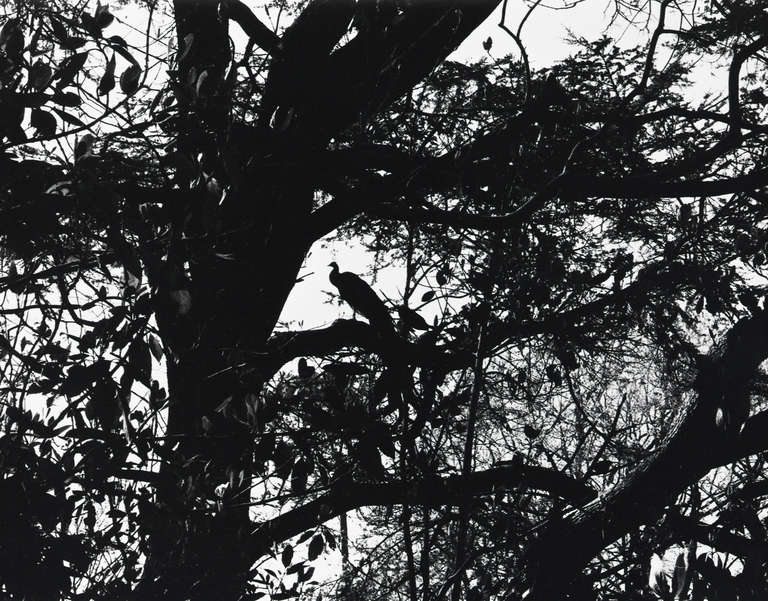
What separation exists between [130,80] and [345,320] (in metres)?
2.09

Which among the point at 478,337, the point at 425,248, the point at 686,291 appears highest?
the point at 425,248

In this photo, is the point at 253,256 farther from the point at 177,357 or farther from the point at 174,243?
the point at 174,243

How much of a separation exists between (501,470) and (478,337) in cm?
152

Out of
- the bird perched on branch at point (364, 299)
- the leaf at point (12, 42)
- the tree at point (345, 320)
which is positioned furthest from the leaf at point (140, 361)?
the bird perched on branch at point (364, 299)

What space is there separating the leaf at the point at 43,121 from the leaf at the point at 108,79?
0.64 feet

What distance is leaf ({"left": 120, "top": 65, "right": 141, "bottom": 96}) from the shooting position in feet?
9.07

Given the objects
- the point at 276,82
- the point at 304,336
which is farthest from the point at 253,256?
the point at 276,82

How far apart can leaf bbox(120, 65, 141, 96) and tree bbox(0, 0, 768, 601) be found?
0.01m

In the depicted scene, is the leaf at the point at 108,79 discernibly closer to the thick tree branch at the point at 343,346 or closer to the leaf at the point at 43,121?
the leaf at the point at 43,121

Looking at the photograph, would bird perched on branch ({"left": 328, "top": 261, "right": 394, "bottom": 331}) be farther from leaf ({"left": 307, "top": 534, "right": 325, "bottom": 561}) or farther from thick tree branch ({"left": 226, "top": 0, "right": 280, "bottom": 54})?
thick tree branch ({"left": 226, "top": 0, "right": 280, "bottom": 54})

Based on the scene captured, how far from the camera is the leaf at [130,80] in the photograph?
2764 millimetres

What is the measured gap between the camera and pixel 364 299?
153 inches

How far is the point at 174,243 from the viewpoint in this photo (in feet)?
7.98

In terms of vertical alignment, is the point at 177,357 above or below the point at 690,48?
below
